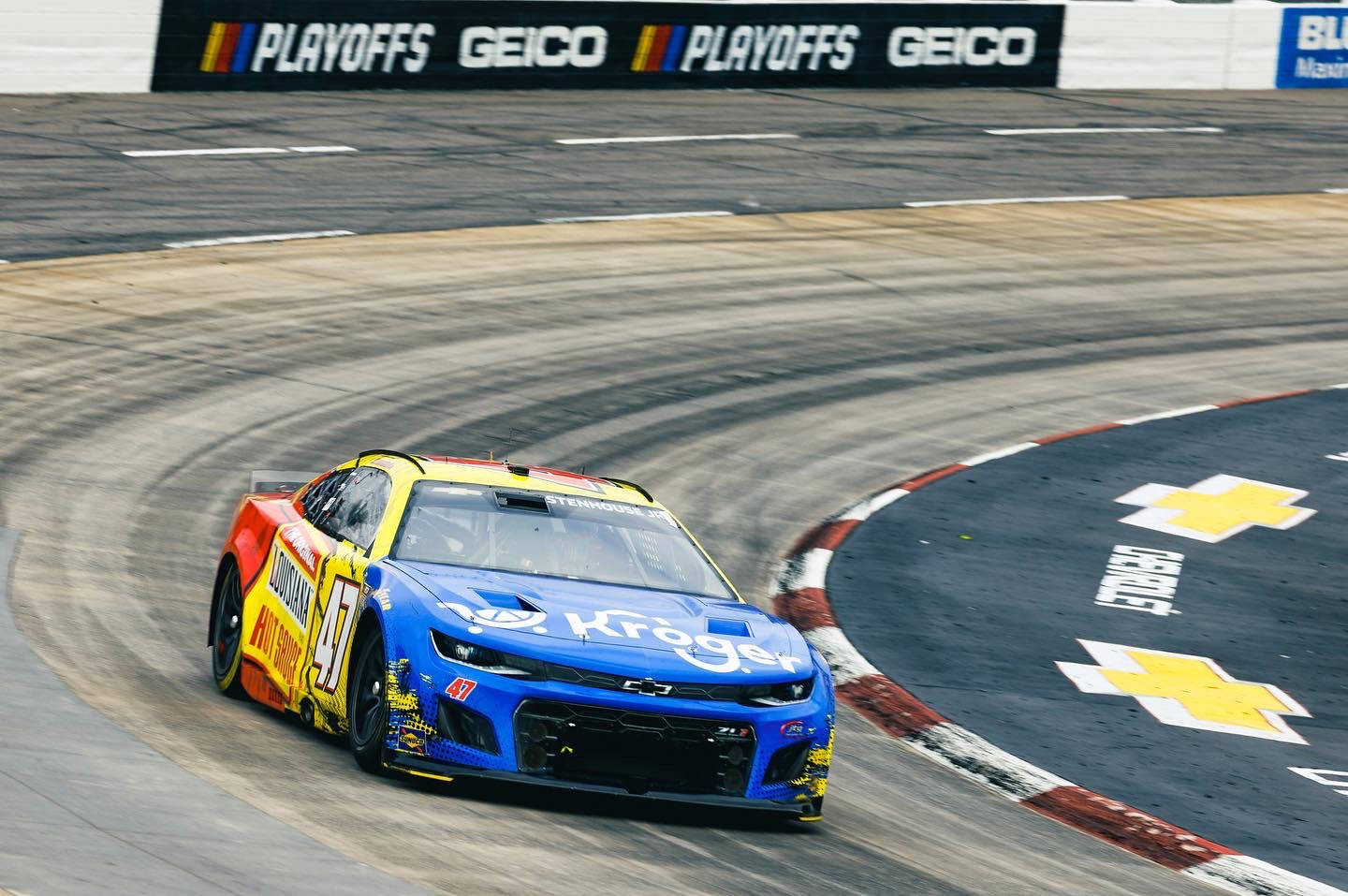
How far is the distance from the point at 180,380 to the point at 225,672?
6.74m

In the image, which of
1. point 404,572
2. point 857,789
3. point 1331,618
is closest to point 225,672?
point 404,572

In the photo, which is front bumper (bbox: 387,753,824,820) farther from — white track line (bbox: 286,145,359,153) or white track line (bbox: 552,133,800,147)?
white track line (bbox: 552,133,800,147)

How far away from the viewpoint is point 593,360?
1750 cm

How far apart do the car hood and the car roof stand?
2.52ft

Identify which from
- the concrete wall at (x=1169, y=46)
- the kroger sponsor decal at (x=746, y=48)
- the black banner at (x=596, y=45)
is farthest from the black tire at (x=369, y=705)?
the concrete wall at (x=1169, y=46)

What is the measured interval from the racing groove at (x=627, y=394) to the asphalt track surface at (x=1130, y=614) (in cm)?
65

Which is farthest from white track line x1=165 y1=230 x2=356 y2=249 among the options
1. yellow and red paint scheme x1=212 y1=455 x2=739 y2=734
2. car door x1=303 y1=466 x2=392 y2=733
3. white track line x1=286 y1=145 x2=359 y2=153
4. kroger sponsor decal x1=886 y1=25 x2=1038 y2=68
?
kroger sponsor decal x1=886 y1=25 x2=1038 y2=68

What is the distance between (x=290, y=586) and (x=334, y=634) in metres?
0.72

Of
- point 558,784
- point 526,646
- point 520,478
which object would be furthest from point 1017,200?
point 558,784

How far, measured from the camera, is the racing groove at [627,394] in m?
7.64

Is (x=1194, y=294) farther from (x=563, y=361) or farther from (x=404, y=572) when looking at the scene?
(x=404, y=572)

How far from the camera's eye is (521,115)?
28078mm

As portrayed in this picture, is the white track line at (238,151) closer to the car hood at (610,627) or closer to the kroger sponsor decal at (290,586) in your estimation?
the kroger sponsor decal at (290,586)

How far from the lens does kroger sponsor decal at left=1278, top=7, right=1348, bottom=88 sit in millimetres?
35688
